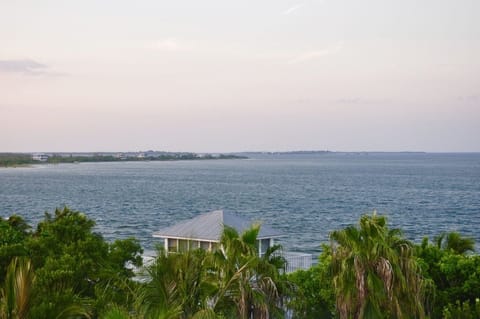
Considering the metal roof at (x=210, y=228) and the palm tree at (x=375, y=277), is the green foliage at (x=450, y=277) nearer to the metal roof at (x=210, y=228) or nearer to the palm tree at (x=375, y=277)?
the palm tree at (x=375, y=277)

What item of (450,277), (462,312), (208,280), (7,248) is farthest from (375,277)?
(7,248)

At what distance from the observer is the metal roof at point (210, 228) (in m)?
25.3

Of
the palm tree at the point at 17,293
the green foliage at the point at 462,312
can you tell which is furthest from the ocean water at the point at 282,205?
the palm tree at the point at 17,293

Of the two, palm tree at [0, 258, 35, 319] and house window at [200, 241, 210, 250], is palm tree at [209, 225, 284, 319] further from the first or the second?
house window at [200, 241, 210, 250]

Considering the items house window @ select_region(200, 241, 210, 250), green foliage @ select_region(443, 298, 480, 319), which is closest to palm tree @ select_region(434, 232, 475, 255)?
green foliage @ select_region(443, 298, 480, 319)

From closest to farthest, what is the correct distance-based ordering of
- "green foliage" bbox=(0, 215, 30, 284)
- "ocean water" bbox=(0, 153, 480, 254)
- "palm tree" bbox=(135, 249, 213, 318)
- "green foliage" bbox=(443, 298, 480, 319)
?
"palm tree" bbox=(135, 249, 213, 318) → "green foliage" bbox=(0, 215, 30, 284) → "green foliage" bbox=(443, 298, 480, 319) → "ocean water" bbox=(0, 153, 480, 254)

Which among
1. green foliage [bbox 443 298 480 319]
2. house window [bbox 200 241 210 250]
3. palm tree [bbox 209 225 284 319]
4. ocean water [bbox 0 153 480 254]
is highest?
palm tree [bbox 209 225 284 319]

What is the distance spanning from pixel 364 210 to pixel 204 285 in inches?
2922

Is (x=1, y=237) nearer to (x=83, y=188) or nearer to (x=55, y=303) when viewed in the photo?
(x=55, y=303)

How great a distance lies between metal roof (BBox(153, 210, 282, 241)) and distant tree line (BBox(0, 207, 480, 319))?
6.83 m

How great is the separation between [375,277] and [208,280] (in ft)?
Answer: 11.6

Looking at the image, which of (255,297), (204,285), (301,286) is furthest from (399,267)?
(301,286)

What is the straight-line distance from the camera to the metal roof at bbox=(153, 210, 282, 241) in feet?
83.1

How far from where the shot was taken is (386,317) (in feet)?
46.8
